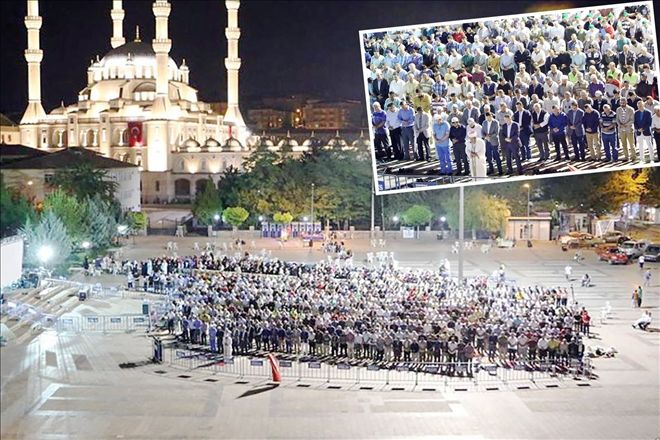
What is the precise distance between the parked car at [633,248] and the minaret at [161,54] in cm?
2503

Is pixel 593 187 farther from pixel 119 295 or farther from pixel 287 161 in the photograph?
pixel 119 295

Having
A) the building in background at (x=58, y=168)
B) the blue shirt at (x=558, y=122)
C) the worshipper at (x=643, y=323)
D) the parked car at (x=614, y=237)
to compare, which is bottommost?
the worshipper at (x=643, y=323)

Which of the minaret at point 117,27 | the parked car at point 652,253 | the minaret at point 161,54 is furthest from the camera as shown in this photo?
the minaret at point 117,27

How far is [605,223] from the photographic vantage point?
28.2m

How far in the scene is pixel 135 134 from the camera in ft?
145

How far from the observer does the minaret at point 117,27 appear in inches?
1909

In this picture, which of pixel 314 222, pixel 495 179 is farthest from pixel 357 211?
pixel 495 179

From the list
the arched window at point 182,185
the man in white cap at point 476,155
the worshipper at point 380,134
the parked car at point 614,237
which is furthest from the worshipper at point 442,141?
the arched window at point 182,185

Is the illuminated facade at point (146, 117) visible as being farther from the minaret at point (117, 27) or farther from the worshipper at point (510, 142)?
the worshipper at point (510, 142)

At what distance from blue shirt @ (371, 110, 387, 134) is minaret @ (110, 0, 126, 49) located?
3872cm

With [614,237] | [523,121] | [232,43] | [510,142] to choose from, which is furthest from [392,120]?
[232,43]

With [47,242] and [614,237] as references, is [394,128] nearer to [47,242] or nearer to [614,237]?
[47,242]

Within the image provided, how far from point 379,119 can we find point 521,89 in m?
1.92

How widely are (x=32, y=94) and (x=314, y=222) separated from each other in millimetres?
21635
